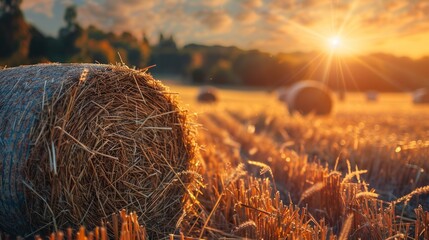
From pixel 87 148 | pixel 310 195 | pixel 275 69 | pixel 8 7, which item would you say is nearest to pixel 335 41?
pixel 310 195

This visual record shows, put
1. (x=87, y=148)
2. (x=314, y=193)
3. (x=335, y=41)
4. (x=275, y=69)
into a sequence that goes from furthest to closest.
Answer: (x=275, y=69) → (x=335, y=41) → (x=314, y=193) → (x=87, y=148)

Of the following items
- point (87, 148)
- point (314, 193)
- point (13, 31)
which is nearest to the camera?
point (87, 148)

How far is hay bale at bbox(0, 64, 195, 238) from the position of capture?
362 centimetres

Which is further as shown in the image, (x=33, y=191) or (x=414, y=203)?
(x=414, y=203)

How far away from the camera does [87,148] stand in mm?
3805

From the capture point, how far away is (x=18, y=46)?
34062mm

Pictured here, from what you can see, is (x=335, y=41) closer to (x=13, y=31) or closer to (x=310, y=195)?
(x=310, y=195)

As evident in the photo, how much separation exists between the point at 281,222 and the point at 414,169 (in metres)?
3.39

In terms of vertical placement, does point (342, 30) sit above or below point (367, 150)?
above

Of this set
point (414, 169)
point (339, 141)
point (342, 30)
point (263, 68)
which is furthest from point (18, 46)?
point (263, 68)

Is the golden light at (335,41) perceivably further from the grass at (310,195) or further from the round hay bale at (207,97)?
the round hay bale at (207,97)

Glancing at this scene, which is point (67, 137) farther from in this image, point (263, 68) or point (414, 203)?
point (263, 68)

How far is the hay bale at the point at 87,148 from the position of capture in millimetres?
3615

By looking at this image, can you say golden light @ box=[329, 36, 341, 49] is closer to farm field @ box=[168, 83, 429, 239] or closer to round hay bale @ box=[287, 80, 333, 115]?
round hay bale @ box=[287, 80, 333, 115]
